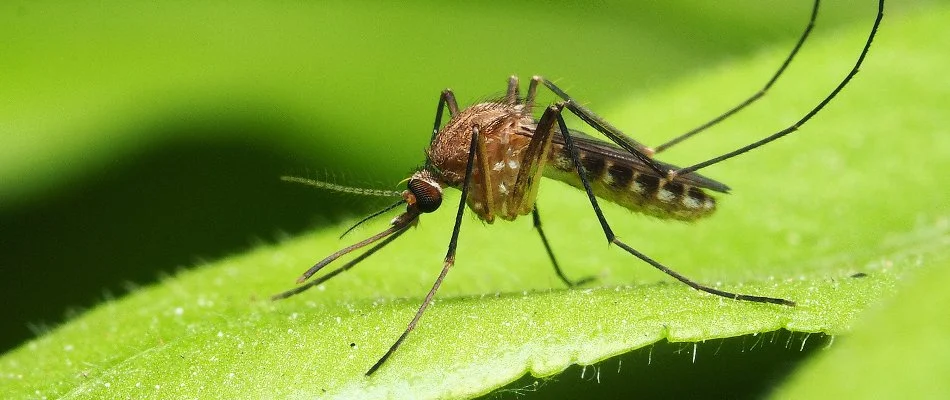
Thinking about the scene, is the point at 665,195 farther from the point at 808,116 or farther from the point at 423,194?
the point at 423,194

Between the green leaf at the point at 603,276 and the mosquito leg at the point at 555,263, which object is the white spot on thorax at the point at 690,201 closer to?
the green leaf at the point at 603,276

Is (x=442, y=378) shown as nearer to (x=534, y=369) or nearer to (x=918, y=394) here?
(x=534, y=369)

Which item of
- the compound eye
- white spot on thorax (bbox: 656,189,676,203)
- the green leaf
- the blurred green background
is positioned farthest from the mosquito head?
the blurred green background

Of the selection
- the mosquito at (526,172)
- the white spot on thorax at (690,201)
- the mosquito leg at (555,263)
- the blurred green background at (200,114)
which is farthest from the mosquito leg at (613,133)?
the blurred green background at (200,114)

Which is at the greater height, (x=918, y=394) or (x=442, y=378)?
(x=918, y=394)

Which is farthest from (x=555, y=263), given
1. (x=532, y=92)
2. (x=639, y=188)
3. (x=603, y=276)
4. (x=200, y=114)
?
Answer: (x=200, y=114)

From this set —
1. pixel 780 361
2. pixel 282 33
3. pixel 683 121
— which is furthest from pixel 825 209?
pixel 282 33
